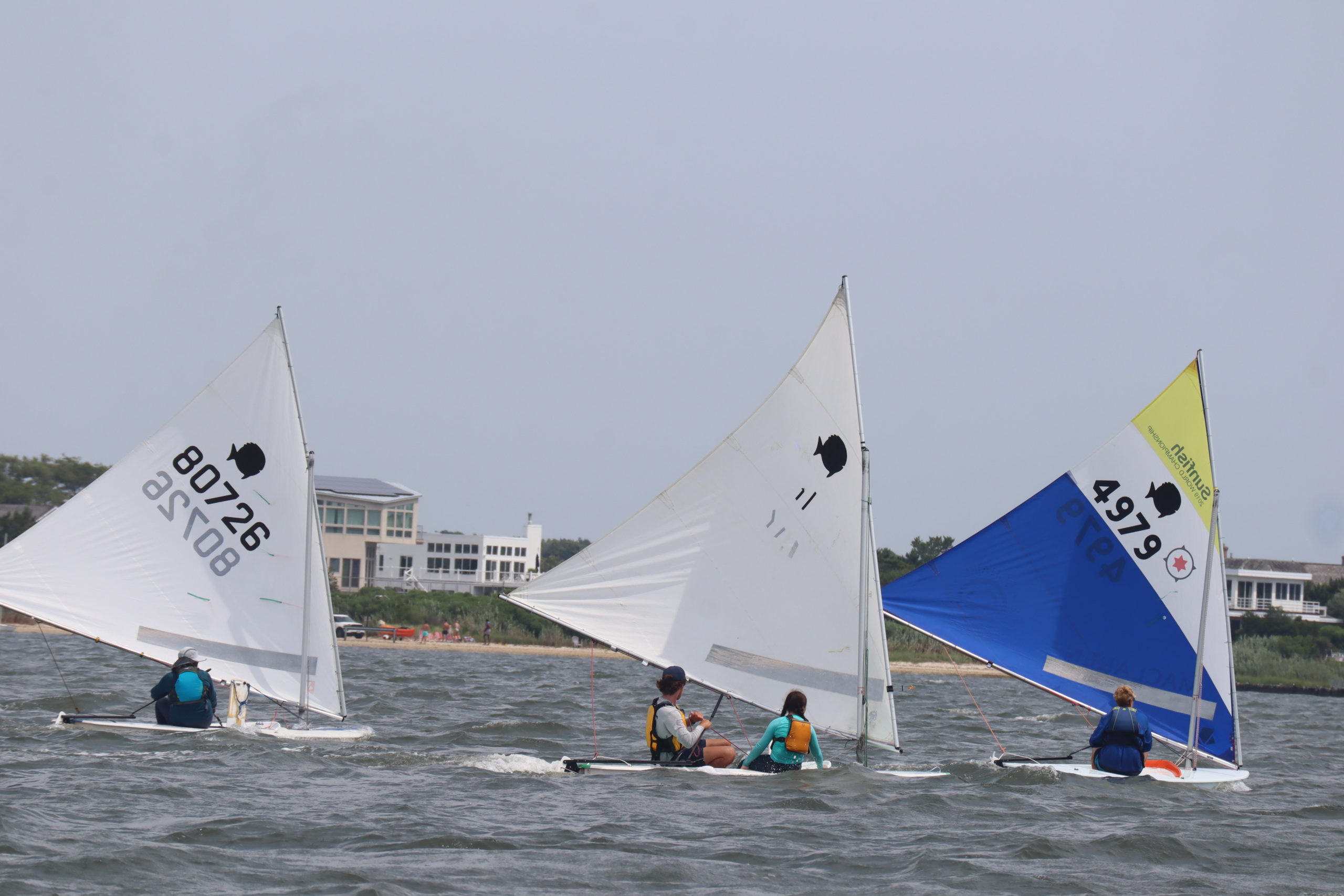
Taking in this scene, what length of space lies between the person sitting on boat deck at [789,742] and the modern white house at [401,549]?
65170 millimetres

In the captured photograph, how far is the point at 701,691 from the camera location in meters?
30.7

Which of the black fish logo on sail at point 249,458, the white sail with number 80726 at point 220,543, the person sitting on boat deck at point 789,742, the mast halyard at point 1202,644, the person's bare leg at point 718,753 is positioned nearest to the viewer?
the person sitting on boat deck at point 789,742

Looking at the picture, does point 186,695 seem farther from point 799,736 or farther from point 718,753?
point 799,736

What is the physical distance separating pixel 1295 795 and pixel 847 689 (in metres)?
6.93

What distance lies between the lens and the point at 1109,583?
17.7 metres

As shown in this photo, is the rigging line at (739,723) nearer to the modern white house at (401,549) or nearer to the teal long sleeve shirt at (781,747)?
the teal long sleeve shirt at (781,747)

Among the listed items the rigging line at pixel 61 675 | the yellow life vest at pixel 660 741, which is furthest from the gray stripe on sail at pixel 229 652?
the yellow life vest at pixel 660 741

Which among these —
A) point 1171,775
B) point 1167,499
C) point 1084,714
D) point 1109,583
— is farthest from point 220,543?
point 1084,714

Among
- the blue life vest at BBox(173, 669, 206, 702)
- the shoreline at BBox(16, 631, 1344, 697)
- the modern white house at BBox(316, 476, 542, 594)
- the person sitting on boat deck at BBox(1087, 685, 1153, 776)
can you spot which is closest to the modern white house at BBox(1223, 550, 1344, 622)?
the shoreline at BBox(16, 631, 1344, 697)

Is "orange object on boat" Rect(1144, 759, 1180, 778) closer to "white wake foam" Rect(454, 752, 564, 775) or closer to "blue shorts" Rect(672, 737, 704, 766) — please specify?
"blue shorts" Rect(672, 737, 704, 766)

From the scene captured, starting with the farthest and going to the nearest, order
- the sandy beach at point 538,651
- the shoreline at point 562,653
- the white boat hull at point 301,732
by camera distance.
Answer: the sandy beach at point 538,651 < the shoreline at point 562,653 < the white boat hull at point 301,732

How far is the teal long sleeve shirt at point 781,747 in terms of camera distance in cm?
1491

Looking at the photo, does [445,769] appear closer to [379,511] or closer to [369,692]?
[369,692]

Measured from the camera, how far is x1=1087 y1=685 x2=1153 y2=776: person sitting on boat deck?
16.5 metres
